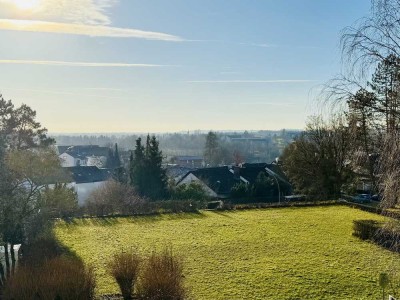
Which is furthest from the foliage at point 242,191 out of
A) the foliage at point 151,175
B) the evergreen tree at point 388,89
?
the evergreen tree at point 388,89

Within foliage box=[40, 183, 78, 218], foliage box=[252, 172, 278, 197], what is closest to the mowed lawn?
foliage box=[40, 183, 78, 218]

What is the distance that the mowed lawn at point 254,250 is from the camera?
29.2 feet

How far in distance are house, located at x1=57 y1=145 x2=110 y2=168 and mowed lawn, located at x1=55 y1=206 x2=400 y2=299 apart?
45.8 meters

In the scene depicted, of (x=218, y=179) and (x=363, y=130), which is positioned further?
(x=218, y=179)

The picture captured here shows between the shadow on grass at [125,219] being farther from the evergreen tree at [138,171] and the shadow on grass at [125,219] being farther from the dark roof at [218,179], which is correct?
the dark roof at [218,179]

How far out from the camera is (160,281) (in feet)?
23.4

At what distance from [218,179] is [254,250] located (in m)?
24.5

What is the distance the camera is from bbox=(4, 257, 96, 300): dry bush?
22.2 ft

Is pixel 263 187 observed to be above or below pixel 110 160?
below

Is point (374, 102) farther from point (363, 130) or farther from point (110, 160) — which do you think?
point (110, 160)

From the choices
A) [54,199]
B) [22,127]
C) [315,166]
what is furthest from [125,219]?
[315,166]

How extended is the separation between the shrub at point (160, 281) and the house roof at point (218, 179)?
90.3 ft

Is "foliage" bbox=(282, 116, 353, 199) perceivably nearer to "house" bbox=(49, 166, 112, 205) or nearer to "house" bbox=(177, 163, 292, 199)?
"house" bbox=(177, 163, 292, 199)

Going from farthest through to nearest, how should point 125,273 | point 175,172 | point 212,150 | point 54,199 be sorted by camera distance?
point 212,150 < point 175,172 < point 54,199 < point 125,273
